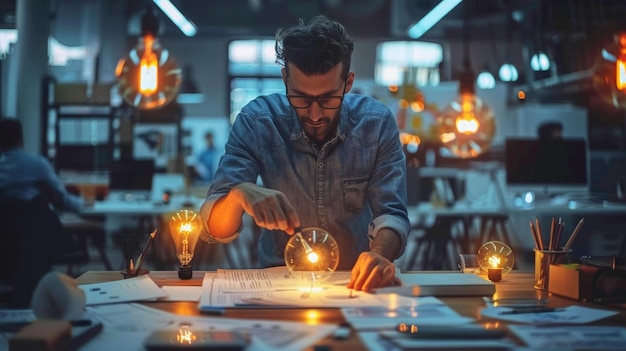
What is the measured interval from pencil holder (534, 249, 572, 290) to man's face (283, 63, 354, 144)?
76 centimetres

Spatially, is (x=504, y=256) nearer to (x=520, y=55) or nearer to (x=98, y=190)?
(x=98, y=190)

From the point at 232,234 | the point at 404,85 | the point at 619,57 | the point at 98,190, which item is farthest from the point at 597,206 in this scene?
the point at 232,234

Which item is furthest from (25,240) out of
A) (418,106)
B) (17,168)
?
(418,106)

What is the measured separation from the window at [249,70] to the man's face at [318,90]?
1197 cm

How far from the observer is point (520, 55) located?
→ 1210 cm

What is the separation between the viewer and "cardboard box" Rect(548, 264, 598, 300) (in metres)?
1.73

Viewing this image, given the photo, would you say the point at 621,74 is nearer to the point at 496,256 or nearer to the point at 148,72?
the point at 496,256

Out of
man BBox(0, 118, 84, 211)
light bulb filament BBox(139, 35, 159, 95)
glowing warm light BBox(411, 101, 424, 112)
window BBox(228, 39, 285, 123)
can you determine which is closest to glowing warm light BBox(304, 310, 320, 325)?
man BBox(0, 118, 84, 211)

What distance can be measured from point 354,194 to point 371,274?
0.69 meters

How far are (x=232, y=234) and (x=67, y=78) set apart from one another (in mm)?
11041

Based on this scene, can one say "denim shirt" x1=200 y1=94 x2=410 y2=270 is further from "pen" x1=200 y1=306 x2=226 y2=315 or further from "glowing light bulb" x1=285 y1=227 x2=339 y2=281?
"pen" x1=200 y1=306 x2=226 y2=315

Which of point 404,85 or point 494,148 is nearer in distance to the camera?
point 404,85

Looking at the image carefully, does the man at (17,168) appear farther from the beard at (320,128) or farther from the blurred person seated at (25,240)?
the beard at (320,128)

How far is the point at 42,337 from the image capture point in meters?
1.14
